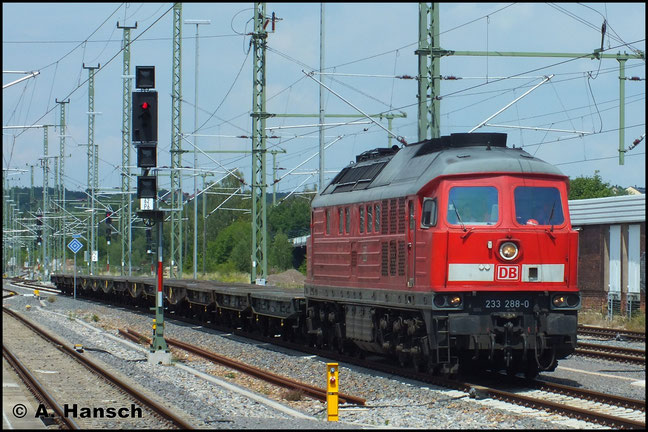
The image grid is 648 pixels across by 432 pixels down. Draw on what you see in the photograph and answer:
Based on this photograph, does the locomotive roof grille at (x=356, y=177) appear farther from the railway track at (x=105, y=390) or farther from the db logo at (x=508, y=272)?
the railway track at (x=105, y=390)

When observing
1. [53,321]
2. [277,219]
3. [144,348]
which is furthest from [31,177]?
[144,348]

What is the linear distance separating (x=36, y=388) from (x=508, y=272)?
8279 millimetres

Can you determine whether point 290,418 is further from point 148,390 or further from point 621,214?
point 621,214

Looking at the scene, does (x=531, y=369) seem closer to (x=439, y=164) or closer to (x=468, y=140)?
(x=439, y=164)

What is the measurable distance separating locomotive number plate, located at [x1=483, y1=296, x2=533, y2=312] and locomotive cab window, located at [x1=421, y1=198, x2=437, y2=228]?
1.56 m

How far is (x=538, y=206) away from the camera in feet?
57.2

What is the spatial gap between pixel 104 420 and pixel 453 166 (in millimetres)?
6990

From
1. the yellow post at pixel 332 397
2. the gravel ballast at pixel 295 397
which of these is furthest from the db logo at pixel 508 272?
the yellow post at pixel 332 397

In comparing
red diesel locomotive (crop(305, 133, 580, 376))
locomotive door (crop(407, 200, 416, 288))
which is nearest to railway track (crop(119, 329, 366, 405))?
red diesel locomotive (crop(305, 133, 580, 376))

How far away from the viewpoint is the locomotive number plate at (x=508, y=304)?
55.5ft

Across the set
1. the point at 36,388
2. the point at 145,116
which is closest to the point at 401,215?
the point at 145,116

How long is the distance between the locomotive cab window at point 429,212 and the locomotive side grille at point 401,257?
1118mm

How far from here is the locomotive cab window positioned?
17.2 m

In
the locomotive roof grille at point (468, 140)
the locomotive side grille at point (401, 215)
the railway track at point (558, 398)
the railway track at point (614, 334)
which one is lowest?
the railway track at point (558, 398)
